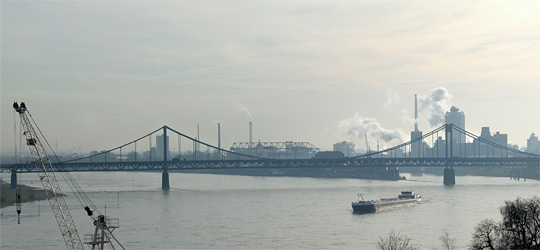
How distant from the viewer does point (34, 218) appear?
226 feet

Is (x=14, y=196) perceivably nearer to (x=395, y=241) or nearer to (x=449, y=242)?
(x=395, y=241)

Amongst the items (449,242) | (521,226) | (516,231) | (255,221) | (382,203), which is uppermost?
(521,226)

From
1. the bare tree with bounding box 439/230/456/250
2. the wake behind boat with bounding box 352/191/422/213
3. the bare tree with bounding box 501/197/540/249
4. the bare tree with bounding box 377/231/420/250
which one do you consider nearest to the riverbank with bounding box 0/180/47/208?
the wake behind boat with bounding box 352/191/422/213

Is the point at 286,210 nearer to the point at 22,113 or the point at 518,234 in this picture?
the point at 22,113

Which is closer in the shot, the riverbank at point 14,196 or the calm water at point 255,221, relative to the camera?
the calm water at point 255,221

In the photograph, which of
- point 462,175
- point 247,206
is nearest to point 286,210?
point 247,206

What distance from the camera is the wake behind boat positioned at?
7669 centimetres

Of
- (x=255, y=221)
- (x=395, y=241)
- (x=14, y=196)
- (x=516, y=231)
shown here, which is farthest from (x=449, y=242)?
(x=14, y=196)

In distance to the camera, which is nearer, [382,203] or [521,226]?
[521,226]

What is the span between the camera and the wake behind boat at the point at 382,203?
7669cm

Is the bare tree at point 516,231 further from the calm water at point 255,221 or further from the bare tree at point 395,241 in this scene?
the calm water at point 255,221

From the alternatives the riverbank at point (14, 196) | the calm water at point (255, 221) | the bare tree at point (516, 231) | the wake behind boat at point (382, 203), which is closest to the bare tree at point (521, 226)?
the bare tree at point (516, 231)

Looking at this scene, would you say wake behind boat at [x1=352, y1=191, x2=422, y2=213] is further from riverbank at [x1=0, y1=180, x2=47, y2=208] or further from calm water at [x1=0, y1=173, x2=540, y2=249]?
riverbank at [x1=0, y1=180, x2=47, y2=208]

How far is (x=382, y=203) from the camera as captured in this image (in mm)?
82562
